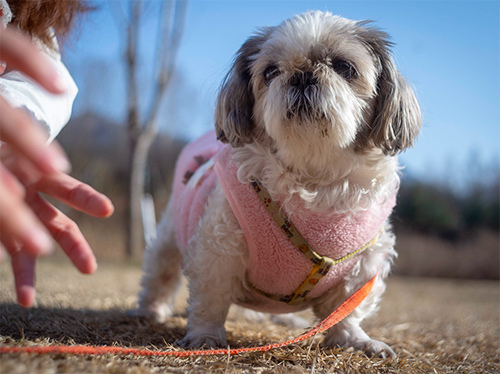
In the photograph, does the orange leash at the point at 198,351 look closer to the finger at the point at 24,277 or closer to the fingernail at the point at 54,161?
the finger at the point at 24,277

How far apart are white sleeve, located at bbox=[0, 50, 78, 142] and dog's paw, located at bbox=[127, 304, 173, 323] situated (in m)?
1.28

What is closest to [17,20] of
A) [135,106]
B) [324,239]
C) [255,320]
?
[324,239]

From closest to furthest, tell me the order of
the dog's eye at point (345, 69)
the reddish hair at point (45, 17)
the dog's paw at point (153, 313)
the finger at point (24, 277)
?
the finger at point (24, 277)
the dog's eye at point (345, 69)
the reddish hair at point (45, 17)
the dog's paw at point (153, 313)

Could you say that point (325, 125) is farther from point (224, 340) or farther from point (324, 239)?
point (224, 340)

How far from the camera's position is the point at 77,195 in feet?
4.03

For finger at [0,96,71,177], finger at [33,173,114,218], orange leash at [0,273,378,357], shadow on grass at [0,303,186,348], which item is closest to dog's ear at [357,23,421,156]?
orange leash at [0,273,378,357]

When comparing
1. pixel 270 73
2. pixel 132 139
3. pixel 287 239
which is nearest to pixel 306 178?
pixel 287 239

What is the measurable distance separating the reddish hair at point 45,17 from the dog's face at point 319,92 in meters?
0.96

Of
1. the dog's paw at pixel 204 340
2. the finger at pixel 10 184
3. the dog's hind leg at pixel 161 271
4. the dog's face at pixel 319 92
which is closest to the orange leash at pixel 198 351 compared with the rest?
the dog's paw at pixel 204 340

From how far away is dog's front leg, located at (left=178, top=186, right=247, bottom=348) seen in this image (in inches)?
76.9

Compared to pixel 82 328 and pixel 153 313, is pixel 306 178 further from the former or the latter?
pixel 153 313

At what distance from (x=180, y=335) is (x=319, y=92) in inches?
55.6

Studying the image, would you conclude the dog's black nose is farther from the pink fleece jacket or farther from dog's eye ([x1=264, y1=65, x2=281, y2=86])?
the pink fleece jacket

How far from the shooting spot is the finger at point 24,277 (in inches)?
45.8
